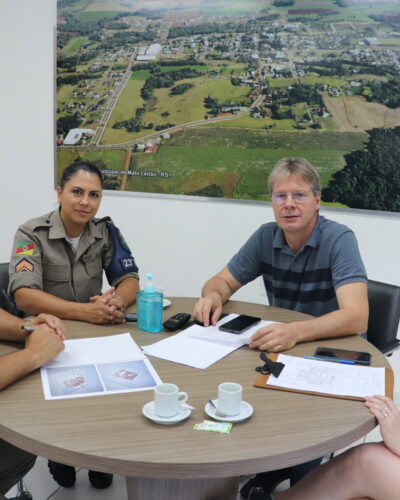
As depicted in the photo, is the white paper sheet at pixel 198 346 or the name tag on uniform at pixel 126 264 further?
the name tag on uniform at pixel 126 264

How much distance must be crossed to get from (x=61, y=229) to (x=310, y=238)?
0.99 m

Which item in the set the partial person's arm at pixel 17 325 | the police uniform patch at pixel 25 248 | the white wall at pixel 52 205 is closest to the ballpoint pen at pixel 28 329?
the partial person's arm at pixel 17 325

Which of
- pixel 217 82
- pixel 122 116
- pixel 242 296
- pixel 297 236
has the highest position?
pixel 217 82

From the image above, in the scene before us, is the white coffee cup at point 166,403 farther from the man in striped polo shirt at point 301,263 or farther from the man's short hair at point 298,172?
the man's short hair at point 298,172

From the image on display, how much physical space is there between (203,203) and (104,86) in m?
1.02

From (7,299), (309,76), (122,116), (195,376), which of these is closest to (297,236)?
(195,376)

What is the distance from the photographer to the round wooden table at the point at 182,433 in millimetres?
982

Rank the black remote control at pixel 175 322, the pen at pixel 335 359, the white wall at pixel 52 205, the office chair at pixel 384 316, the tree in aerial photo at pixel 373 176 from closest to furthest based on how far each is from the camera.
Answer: the pen at pixel 335 359
the black remote control at pixel 175 322
the office chair at pixel 384 316
the tree in aerial photo at pixel 373 176
the white wall at pixel 52 205

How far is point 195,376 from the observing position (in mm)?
1370

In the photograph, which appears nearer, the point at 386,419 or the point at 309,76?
the point at 386,419

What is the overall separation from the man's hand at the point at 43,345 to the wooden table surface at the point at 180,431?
4cm

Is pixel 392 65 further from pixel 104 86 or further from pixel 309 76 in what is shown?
pixel 104 86

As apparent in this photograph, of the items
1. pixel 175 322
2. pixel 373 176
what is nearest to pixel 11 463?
pixel 175 322

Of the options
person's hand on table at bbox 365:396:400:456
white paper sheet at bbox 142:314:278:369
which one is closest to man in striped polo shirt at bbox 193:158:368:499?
white paper sheet at bbox 142:314:278:369
